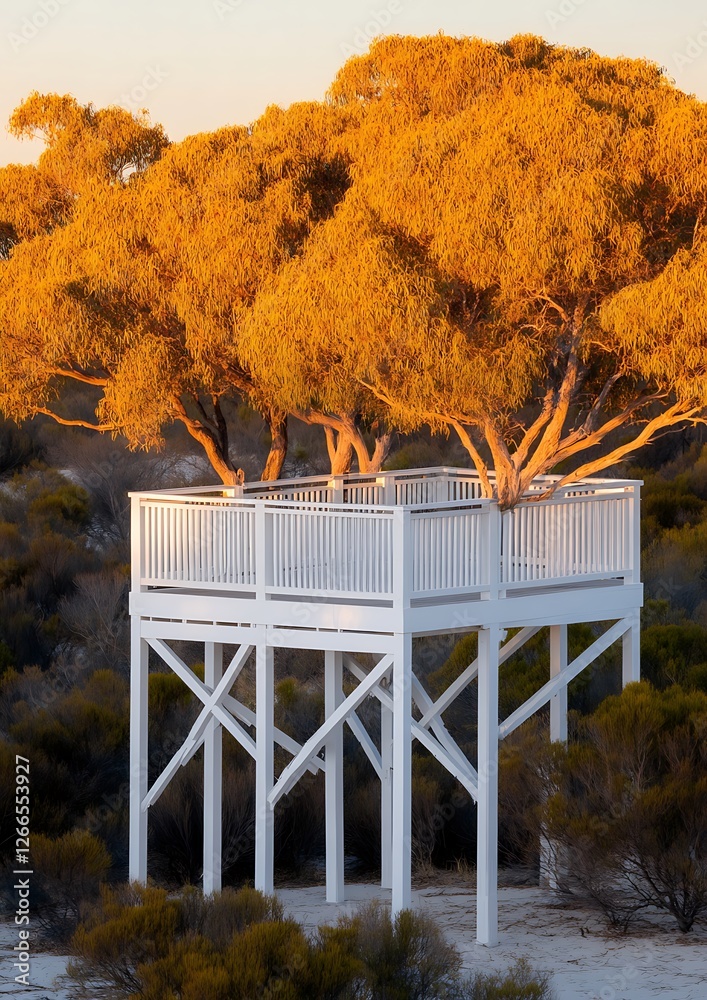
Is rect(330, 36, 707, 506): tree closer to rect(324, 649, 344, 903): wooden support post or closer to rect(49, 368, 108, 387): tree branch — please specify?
rect(324, 649, 344, 903): wooden support post

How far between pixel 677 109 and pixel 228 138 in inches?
154

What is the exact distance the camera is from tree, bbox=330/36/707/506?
40.2 ft

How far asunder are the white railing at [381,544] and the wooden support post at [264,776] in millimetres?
705

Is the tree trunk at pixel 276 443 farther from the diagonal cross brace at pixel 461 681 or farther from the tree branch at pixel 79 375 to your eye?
the diagonal cross brace at pixel 461 681

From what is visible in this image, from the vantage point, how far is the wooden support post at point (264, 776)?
43.3 feet

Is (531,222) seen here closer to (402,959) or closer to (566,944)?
(402,959)

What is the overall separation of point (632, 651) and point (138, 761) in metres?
4.26

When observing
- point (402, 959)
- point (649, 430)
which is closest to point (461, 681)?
point (649, 430)

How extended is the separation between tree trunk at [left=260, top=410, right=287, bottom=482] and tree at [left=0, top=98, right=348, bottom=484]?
1.26 ft

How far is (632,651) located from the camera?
14.5 metres

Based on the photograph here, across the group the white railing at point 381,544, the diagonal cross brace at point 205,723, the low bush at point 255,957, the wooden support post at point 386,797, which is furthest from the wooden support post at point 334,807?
the low bush at point 255,957

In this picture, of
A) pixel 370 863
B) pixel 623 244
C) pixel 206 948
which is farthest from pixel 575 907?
pixel 623 244

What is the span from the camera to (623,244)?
41.0 ft

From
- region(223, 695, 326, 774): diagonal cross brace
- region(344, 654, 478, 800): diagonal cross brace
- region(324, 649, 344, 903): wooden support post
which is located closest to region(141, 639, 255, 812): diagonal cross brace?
region(223, 695, 326, 774): diagonal cross brace
